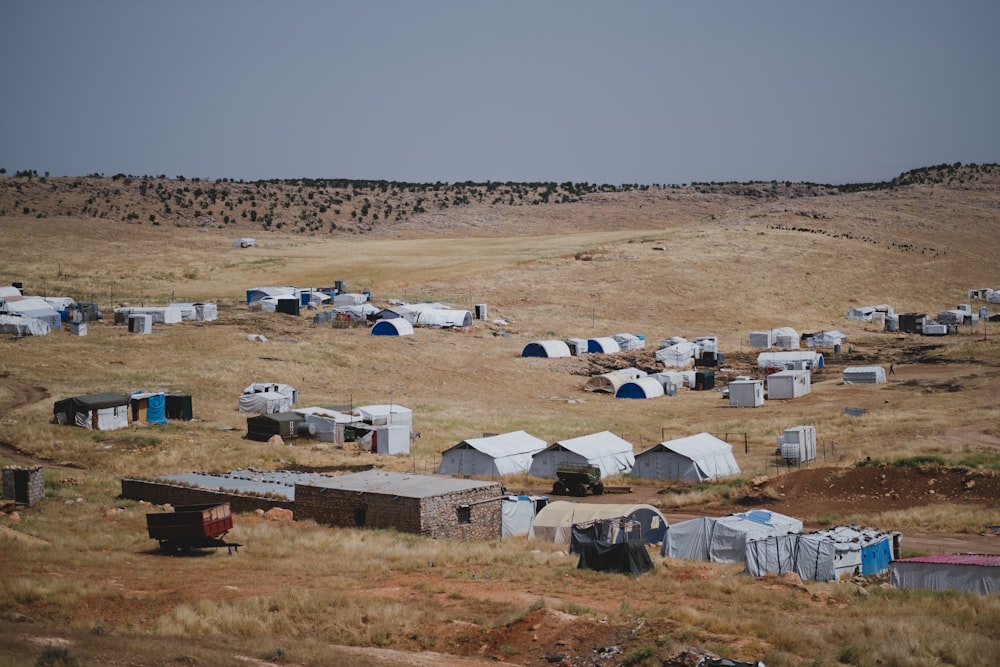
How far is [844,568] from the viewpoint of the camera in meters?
29.7

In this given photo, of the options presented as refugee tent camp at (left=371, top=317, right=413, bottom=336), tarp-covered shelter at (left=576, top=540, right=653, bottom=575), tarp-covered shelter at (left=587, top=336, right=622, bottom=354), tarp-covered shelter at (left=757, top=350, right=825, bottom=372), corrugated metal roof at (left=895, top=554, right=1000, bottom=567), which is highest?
refugee tent camp at (left=371, top=317, right=413, bottom=336)

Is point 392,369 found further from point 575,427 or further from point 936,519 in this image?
point 936,519

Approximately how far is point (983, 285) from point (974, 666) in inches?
4506

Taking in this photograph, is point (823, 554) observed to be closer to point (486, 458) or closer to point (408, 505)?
point (408, 505)

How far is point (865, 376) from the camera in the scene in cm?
7312

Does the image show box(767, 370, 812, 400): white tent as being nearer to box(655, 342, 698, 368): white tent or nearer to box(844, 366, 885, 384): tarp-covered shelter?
box(844, 366, 885, 384): tarp-covered shelter

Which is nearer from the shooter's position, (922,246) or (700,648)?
(700,648)

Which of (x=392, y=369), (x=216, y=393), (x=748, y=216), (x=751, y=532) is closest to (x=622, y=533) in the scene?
(x=751, y=532)

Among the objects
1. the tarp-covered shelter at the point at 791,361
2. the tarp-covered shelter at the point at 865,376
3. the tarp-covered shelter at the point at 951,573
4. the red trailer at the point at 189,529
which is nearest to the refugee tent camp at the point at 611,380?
the tarp-covered shelter at the point at 791,361

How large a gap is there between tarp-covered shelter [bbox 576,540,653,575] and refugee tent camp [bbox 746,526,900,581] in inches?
138

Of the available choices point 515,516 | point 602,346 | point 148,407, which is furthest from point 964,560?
point 602,346

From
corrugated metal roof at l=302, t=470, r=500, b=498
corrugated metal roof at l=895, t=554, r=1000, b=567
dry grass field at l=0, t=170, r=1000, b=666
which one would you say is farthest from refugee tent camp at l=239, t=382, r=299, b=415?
corrugated metal roof at l=895, t=554, r=1000, b=567

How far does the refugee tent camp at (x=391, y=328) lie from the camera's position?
275 ft

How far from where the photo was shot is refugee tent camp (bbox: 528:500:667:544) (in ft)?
113
